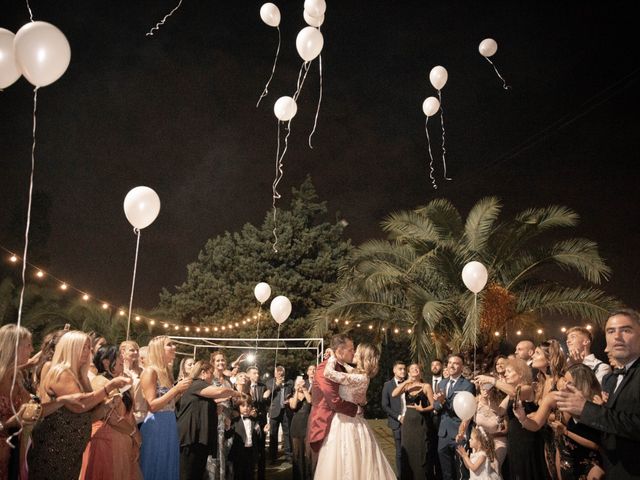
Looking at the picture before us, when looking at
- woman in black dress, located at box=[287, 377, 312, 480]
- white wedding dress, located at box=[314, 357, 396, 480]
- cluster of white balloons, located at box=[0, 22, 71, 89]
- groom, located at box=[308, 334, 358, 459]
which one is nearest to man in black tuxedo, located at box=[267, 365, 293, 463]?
woman in black dress, located at box=[287, 377, 312, 480]

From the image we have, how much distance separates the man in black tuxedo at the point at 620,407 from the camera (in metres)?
2.64

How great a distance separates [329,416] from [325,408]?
94 millimetres

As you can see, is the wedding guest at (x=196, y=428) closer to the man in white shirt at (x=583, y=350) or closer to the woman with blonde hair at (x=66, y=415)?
the woman with blonde hair at (x=66, y=415)

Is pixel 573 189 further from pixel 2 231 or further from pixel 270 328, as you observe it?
pixel 2 231

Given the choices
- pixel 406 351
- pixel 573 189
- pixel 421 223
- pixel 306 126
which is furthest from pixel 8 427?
pixel 306 126

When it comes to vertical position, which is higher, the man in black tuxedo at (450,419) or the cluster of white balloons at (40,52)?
the cluster of white balloons at (40,52)

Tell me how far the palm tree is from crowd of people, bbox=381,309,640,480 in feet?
8.53

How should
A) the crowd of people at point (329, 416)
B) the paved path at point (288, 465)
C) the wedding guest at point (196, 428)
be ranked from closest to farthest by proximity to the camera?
the crowd of people at point (329, 416) → the wedding guest at point (196, 428) → the paved path at point (288, 465)

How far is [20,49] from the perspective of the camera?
147 inches

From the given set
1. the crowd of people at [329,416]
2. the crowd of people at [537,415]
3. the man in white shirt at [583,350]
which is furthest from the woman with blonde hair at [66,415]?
the man in white shirt at [583,350]

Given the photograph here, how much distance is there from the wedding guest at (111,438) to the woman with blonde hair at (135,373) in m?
0.59

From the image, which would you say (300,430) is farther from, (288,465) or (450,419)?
(288,465)

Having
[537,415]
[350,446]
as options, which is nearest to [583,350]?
[537,415]

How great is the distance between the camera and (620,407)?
2.79 metres
